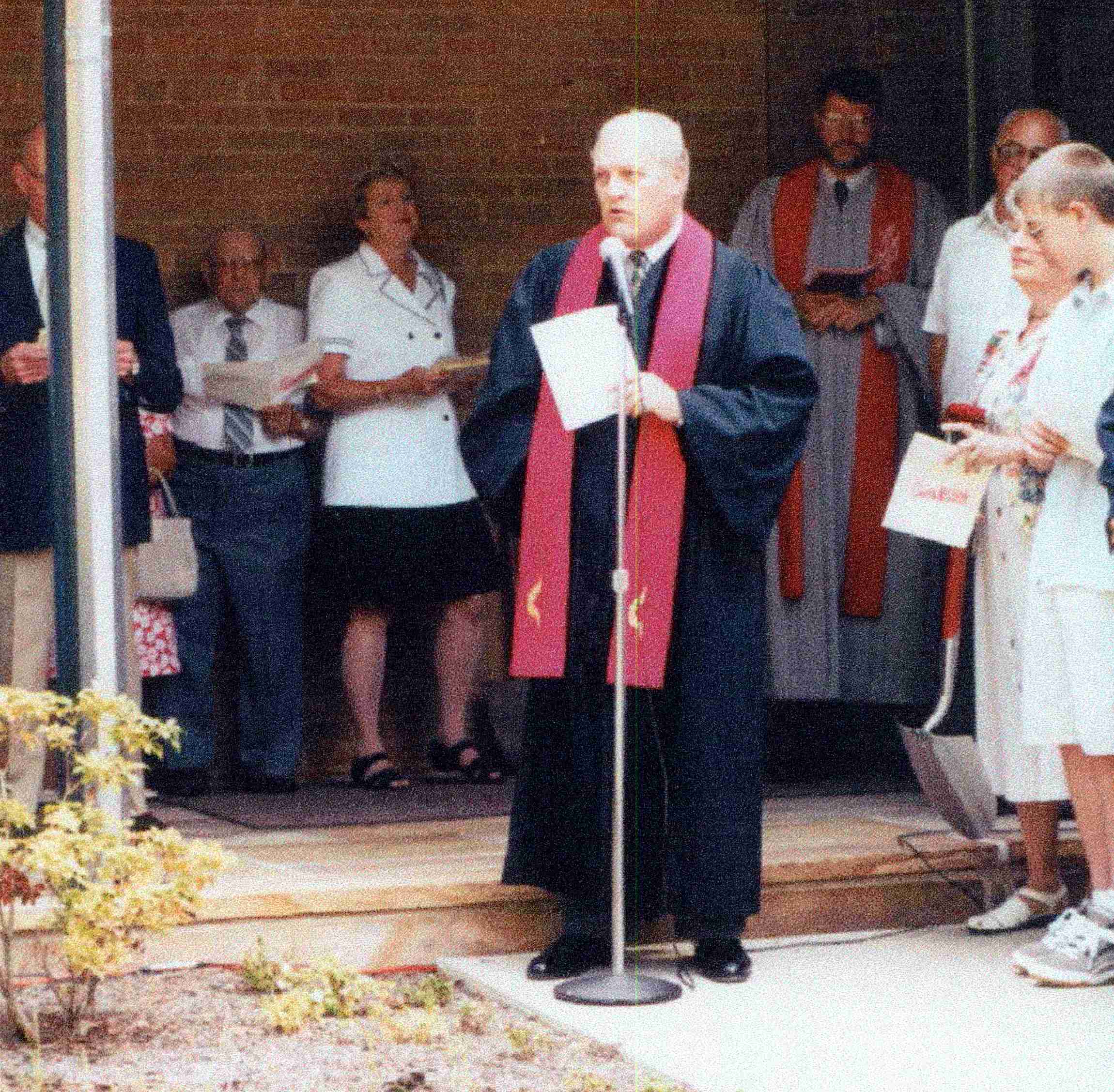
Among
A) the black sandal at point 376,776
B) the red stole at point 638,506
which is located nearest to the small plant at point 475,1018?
the red stole at point 638,506

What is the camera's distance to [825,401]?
812cm

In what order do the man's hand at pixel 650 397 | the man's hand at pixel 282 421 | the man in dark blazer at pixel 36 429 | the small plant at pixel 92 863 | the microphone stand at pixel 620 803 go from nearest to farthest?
the small plant at pixel 92 863 → the microphone stand at pixel 620 803 → the man's hand at pixel 650 397 → the man in dark blazer at pixel 36 429 → the man's hand at pixel 282 421

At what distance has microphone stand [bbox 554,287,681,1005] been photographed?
5512mm

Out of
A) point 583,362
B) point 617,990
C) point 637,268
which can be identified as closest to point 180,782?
point 617,990

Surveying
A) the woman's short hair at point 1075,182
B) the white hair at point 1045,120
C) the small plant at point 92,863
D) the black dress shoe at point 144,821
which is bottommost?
the black dress shoe at point 144,821

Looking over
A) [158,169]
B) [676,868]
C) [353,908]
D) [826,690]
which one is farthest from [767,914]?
[158,169]

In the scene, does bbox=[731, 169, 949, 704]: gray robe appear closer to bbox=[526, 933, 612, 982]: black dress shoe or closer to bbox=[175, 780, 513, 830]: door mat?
bbox=[175, 780, 513, 830]: door mat

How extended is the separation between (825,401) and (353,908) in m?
2.69

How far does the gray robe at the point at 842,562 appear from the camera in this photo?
8.10 metres

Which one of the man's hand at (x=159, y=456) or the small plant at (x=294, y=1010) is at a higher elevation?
the man's hand at (x=159, y=456)

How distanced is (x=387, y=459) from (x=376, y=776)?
953mm

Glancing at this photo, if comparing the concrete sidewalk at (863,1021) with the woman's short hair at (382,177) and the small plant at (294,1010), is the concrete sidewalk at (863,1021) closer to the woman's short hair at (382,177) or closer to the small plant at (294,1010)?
the small plant at (294,1010)

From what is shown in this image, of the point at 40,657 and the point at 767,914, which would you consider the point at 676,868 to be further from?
the point at 40,657

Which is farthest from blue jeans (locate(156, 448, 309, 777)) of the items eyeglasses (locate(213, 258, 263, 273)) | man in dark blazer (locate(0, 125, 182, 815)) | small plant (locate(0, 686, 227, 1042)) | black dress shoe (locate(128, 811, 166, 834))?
small plant (locate(0, 686, 227, 1042))
